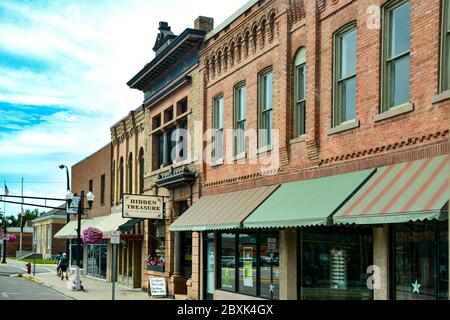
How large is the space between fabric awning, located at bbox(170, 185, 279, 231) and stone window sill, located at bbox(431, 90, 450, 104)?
6680 millimetres

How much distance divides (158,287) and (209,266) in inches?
141

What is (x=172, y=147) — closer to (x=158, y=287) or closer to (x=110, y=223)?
(x=158, y=287)

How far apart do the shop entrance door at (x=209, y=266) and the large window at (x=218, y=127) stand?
2.84 meters

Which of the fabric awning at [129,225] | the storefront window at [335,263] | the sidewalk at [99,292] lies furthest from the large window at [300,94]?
the fabric awning at [129,225]

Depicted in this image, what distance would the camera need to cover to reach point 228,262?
21547 mm

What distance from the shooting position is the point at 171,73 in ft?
92.1

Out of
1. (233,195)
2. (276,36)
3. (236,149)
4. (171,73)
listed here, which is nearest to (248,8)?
(276,36)

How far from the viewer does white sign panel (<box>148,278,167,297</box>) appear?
1007 inches

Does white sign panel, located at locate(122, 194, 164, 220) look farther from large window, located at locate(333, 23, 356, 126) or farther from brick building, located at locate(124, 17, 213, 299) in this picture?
large window, located at locate(333, 23, 356, 126)

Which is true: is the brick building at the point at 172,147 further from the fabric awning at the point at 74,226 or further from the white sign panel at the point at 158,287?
the fabric awning at the point at 74,226

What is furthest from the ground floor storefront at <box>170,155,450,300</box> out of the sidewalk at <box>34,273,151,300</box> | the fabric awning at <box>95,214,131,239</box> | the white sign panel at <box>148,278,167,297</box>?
the fabric awning at <box>95,214,131,239</box>

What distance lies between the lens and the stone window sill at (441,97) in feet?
39.0

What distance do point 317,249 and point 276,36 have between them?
21.1 feet

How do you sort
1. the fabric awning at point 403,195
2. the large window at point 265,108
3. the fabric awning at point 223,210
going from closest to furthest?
the fabric awning at point 403,195 → the fabric awning at point 223,210 → the large window at point 265,108
